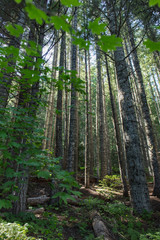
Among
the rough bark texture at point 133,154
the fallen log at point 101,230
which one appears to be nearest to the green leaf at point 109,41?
the rough bark texture at point 133,154

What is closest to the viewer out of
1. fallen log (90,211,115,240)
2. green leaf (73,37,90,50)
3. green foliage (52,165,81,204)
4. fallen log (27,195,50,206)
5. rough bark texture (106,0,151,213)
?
green foliage (52,165,81,204)

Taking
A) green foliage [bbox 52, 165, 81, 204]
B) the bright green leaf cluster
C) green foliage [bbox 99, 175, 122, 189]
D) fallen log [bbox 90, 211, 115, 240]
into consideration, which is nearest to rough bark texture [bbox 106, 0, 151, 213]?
fallen log [bbox 90, 211, 115, 240]

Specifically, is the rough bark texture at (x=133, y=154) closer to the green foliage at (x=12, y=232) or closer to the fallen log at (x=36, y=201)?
the green foliage at (x=12, y=232)

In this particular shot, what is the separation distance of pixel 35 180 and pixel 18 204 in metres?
4.39

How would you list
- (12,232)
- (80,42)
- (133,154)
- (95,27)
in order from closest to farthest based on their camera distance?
(95,27) < (80,42) < (12,232) < (133,154)

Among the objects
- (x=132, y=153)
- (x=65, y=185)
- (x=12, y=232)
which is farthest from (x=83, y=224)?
(x=65, y=185)

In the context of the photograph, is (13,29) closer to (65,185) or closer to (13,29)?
(13,29)

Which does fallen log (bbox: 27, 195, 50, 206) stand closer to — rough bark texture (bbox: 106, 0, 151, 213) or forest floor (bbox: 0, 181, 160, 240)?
forest floor (bbox: 0, 181, 160, 240)

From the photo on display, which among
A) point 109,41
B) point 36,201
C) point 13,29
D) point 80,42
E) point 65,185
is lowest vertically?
point 36,201

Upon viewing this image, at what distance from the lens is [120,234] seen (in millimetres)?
3109

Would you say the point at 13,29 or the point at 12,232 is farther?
the point at 12,232

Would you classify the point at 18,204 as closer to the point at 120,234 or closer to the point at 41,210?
the point at 41,210

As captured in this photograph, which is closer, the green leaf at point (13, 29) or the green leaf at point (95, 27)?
the green leaf at point (95, 27)

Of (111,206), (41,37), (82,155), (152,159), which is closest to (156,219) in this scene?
(111,206)
